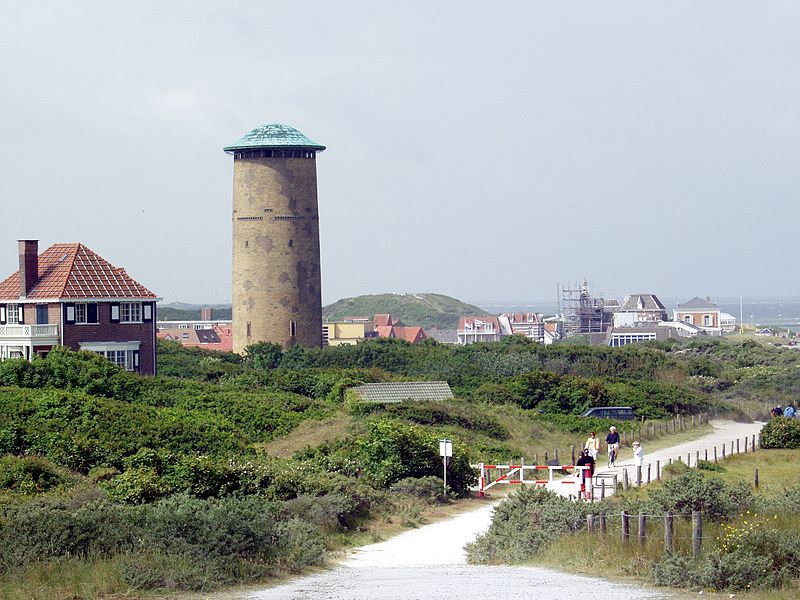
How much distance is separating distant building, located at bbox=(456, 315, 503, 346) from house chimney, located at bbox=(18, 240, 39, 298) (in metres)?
116

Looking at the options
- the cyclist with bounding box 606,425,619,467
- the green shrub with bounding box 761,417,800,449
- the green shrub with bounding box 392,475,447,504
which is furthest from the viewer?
the green shrub with bounding box 761,417,800,449

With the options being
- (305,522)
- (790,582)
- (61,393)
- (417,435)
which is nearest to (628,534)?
(790,582)

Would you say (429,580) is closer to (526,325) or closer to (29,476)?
(29,476)

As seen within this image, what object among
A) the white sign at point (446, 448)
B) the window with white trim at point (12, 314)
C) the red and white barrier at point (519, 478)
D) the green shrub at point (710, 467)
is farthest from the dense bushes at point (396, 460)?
the window with white trim at point (12, 314)

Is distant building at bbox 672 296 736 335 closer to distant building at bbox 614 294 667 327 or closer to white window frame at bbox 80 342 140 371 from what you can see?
distant building at bbox 614 294 667 327

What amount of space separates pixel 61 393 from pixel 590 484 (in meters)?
14.6

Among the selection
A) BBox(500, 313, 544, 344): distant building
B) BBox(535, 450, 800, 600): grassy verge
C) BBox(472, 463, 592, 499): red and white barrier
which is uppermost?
BBox(500, 313, 544, 344): distant building

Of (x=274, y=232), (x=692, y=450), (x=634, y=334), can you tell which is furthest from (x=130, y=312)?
(x=634, y=334)

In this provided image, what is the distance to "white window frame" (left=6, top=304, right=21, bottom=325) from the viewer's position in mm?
49003

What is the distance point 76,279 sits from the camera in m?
48.7

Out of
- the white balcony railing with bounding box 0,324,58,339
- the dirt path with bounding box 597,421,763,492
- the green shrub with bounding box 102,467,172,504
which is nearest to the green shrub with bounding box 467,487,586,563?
the green shrub with bounding box 102,467,172,504

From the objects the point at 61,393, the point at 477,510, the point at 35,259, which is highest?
the point at 35,259

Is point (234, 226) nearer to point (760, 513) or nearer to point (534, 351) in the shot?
point (534, 351)

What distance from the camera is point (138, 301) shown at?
49562 millimetres
